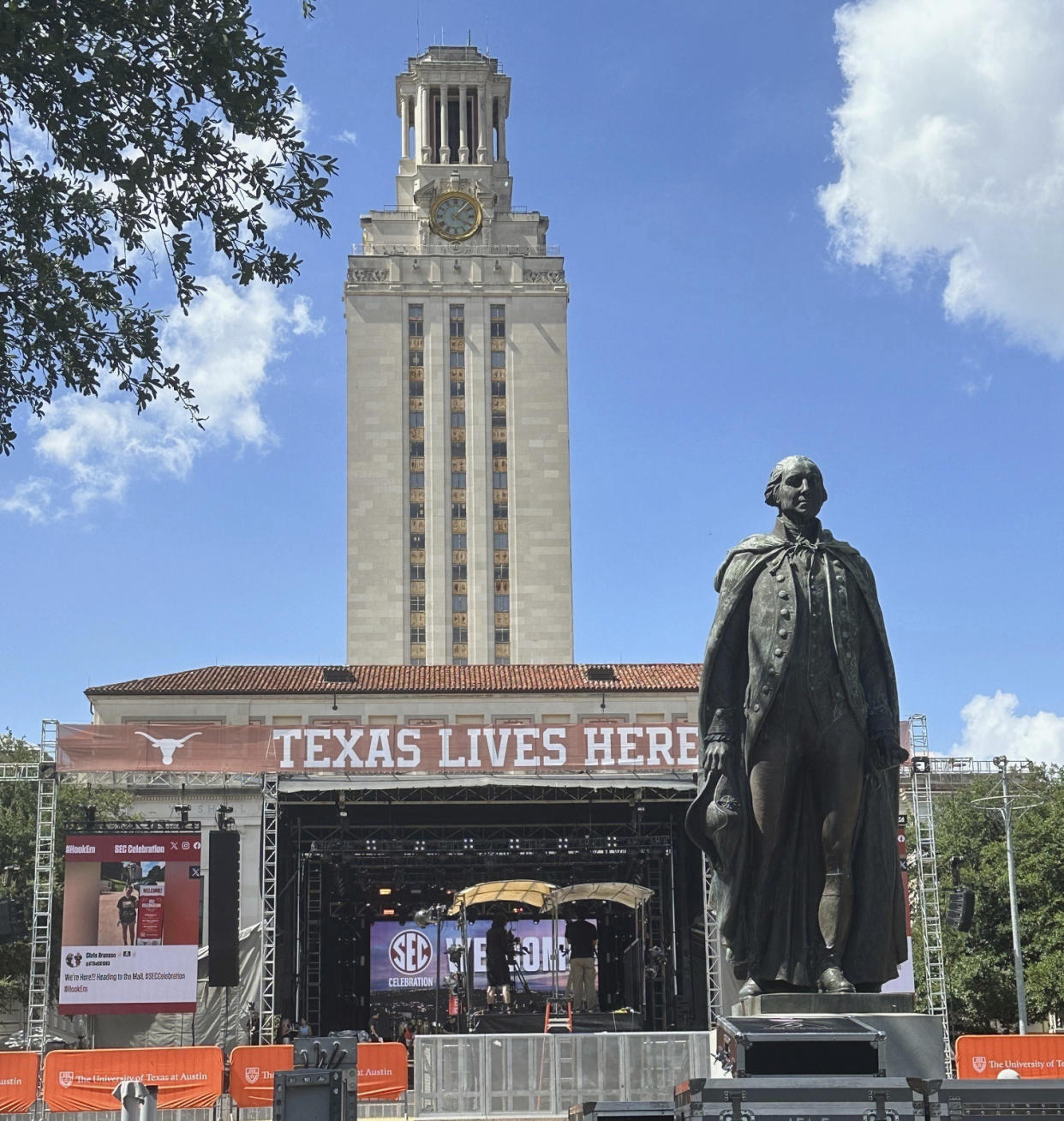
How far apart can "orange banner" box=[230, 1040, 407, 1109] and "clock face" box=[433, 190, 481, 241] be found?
Answer: 7689 centimetres

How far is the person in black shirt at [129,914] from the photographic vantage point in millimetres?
29047

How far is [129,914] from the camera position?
29.2 meters

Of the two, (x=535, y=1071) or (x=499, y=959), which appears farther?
(x=499, y=959)

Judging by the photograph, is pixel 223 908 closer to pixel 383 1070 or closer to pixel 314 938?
pixel 383 1070

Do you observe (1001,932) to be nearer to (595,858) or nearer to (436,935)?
(595,858)

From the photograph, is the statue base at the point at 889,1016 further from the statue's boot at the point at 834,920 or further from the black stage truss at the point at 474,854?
the black stage truss at the point at 474,854

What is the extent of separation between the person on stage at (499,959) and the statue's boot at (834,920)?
103 ft

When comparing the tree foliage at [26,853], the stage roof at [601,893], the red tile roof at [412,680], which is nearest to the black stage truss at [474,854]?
the stage roof at [601,893]

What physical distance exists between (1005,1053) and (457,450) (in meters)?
72.8

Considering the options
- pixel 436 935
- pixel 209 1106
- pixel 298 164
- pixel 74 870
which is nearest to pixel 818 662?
pixel 298 164

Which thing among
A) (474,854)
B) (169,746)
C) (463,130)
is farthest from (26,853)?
(463,130)

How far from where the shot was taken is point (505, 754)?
34.5 m

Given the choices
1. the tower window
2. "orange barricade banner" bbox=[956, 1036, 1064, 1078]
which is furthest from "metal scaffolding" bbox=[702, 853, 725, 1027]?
the tower window

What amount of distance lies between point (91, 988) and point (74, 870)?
2.30m
